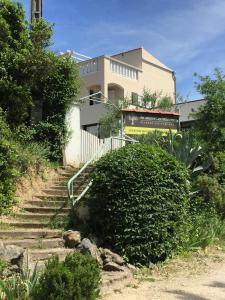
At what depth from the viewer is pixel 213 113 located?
20750mm

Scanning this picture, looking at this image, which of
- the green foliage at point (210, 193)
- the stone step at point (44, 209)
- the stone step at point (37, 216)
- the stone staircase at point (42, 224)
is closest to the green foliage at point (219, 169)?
the green foliage at point (210, 193)

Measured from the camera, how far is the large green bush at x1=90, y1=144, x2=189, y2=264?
1019 cm

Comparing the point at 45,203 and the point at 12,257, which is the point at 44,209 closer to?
the point at 45,203

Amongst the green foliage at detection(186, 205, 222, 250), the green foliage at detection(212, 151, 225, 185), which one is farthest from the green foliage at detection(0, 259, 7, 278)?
the green foliage at detection(212, 151, 225, 185)

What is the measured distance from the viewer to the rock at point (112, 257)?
973 cm

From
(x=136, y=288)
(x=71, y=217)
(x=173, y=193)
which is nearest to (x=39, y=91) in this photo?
(x=71, y=217)

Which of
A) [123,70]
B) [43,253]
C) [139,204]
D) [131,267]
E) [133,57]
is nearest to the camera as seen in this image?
[43,253]

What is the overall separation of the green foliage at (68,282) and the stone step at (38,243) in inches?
125

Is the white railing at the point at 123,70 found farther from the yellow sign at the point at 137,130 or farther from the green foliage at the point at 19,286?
the green foliage at the point at 19,286

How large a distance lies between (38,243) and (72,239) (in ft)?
2.35

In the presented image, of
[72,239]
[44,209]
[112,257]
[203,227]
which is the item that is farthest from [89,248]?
[203,227]

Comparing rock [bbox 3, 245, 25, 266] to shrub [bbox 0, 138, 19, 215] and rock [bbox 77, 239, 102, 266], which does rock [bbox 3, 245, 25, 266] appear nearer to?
rock [bbox 77, 239, 102, 266]

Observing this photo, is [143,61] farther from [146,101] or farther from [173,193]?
[173,193]

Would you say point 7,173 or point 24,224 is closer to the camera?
point 24,224
